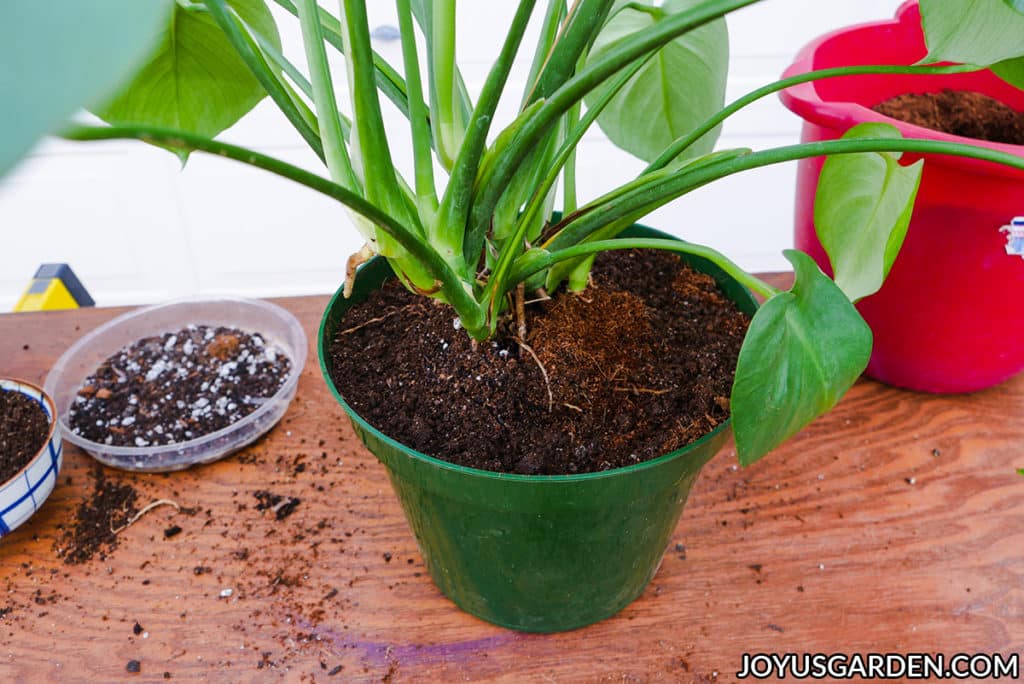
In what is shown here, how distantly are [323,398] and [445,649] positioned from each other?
314 millimetres

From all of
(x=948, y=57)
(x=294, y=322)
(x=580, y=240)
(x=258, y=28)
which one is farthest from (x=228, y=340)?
(x=948, y=57)

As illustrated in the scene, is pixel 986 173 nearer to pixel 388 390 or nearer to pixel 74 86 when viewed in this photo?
pixel 388 390

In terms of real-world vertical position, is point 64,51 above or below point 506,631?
above

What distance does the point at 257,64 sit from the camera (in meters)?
0.41

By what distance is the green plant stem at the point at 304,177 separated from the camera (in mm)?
232

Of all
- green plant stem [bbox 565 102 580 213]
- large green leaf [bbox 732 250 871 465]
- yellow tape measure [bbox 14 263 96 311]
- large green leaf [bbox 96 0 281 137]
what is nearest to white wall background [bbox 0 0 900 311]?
yellow tape measure [bbox 14 263 96 311]

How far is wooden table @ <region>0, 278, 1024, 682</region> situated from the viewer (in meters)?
0.54

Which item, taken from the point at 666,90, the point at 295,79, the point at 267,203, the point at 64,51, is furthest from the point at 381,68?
the point at 267,203

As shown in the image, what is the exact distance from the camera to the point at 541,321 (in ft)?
1.76

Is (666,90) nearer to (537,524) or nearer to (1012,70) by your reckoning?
(1012,70)

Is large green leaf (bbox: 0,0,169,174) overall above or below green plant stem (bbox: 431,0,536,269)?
above

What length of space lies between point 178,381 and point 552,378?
455 mm

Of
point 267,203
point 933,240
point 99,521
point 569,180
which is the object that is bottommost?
point 267,203

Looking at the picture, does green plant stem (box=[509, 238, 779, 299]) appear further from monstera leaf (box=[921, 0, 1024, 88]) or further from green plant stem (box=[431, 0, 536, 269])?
monstera leaf (box=[921, 0, 1024, 88])
